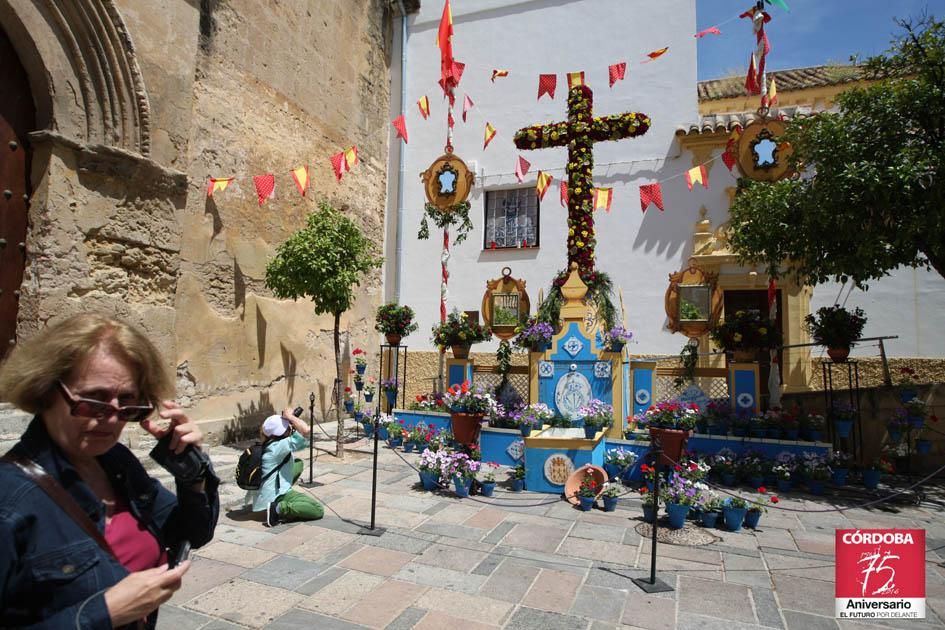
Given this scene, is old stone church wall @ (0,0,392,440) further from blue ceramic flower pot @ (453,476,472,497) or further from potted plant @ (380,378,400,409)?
blue ceramic flower pot @ (453,476,472,497)

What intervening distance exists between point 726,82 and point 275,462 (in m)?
15.0

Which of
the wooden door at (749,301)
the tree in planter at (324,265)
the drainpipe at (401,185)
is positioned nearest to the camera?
the tree in planter at (324,265)

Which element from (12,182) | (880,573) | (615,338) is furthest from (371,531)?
(12,182)

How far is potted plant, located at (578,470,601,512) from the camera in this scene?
5801 mm

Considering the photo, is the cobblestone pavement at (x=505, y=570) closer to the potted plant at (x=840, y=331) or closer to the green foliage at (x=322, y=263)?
the potted plant at (x=840, y=331)

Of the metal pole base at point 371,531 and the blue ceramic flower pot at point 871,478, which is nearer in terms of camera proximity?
the metal pole base at point 371,531

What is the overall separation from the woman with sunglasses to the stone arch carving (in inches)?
226

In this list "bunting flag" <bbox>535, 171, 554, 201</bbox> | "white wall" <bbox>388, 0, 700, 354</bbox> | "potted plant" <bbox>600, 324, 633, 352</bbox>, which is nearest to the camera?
"potted plant" <bbox>600, 324, 633, 352</bbox>

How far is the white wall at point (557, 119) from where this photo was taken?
11.7 meters

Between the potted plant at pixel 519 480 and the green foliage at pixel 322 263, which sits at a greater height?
the green foliage at pixel 322 263

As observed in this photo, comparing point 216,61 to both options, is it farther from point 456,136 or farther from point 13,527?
point 13,527

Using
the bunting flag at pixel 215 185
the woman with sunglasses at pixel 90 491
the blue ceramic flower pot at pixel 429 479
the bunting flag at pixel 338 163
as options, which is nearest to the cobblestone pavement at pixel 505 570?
the blue ceramic flower pot at pixel 429 479

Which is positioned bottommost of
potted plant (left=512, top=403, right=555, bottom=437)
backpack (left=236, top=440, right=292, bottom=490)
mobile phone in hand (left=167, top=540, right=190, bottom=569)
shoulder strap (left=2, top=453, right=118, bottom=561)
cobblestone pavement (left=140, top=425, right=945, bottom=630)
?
cobblestone pavement (left=140, top=425, right=945, bottom=630)

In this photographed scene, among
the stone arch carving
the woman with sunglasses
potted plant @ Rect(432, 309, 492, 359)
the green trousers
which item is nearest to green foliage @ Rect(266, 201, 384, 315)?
potted plant @ Rect(432, 309, 492, 359)
